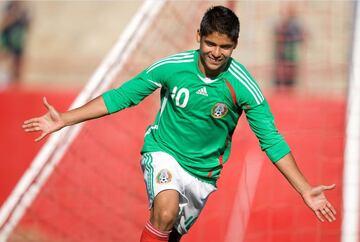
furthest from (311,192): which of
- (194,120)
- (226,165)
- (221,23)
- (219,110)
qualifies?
(226,165)

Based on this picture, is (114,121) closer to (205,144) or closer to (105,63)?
(105,63)

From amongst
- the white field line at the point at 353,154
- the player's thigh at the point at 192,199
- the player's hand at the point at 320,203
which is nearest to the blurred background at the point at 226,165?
the white field line at the point at 353,154

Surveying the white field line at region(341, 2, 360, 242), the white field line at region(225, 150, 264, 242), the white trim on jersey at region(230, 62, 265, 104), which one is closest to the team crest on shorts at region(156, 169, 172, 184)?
the white trim on jersey at region(230, 62, 265, 104)

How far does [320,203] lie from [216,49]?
108 centimetres

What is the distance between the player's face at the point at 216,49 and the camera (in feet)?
16.5

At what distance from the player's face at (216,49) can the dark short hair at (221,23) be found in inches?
1.0

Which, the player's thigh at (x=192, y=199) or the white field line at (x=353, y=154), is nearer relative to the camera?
the player's thigh at (x=192, y=199)

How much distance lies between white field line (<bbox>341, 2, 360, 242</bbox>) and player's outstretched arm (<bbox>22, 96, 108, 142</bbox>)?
1.88 m

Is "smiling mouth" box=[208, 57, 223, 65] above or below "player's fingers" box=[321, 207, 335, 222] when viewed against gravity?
above

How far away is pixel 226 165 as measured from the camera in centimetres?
930

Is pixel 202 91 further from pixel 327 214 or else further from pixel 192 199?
pixel 327 214

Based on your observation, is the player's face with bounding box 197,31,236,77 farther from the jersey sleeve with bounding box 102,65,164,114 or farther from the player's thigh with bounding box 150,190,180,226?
the player's thigh with bounding box 150,190,180,226

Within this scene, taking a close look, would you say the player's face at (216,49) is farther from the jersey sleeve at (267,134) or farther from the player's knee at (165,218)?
the player's knee at (165,218)

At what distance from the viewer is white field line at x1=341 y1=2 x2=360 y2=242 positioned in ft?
20.0
